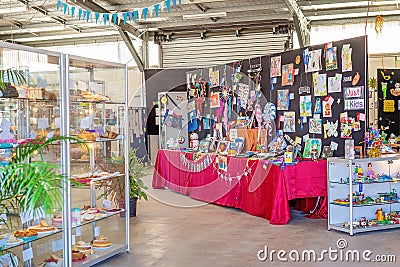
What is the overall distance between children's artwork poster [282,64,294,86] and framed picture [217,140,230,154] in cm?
140

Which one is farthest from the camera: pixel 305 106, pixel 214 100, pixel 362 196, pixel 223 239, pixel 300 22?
pixel 300 22

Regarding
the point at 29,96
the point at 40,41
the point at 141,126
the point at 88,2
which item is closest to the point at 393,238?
the point at 29,96

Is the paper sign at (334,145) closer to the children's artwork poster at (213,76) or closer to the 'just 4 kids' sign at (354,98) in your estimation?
the 'just 4 kids' sign at (354,98)

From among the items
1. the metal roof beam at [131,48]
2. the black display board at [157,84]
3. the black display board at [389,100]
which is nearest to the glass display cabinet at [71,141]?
the black display board at [389,100]

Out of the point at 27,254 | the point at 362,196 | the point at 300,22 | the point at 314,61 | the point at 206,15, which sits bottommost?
the point at 27,254

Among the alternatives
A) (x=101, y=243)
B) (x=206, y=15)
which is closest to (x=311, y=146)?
(x=101, y=243)

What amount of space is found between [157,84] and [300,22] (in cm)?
450

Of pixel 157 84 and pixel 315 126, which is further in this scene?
pixel 157 84

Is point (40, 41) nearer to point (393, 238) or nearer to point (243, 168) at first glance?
point (243, 168)

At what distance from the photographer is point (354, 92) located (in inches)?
260

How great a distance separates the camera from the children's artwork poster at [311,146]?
23.2 ft

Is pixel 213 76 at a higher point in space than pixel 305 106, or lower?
higher

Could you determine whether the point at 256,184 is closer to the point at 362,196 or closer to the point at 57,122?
the point at 362,196

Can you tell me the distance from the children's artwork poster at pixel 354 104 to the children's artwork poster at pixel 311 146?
25.4 inches
